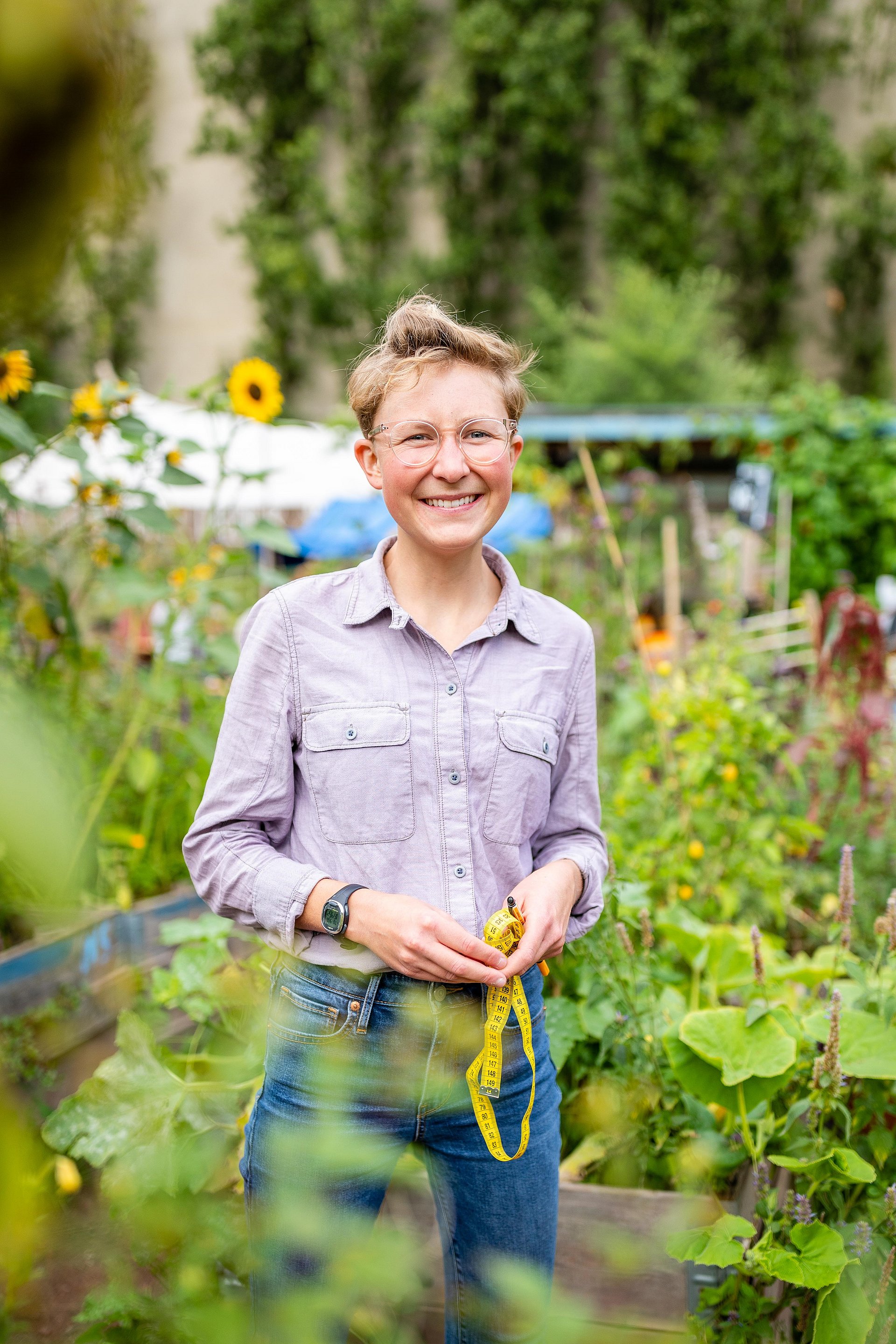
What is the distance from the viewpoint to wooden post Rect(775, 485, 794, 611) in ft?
25.0

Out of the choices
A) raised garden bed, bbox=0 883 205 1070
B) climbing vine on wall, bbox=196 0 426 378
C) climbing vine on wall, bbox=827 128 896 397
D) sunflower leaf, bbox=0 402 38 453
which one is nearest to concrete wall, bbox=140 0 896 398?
climbing vine on wall, bbox=196 0 426 378

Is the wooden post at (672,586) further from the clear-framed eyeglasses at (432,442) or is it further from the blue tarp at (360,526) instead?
the clear-framed eyeglasses at (432,442)

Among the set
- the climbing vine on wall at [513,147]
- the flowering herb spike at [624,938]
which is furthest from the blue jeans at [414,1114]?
the climbing vine on wall at [513,147]

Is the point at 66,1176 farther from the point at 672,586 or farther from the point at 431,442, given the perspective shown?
the point at 672,586

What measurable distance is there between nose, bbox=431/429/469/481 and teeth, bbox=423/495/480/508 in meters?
0.03

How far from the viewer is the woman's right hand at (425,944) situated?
1.08m

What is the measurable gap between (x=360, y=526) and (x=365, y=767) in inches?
166

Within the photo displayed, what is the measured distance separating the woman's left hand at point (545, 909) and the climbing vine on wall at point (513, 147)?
17212mm

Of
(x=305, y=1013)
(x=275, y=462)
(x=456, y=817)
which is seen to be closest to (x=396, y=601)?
(x=456, y=817)

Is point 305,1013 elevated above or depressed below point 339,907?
below

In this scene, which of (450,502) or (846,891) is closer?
(450,502)

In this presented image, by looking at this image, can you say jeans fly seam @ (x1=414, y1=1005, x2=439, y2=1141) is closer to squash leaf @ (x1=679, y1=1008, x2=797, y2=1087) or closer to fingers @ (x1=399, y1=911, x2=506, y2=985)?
fingers @ (x1=399, y1=911, x2=506, y2=985)

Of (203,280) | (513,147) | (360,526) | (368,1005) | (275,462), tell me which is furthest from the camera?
(203,280)

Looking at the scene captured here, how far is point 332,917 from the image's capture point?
3.73 feet
